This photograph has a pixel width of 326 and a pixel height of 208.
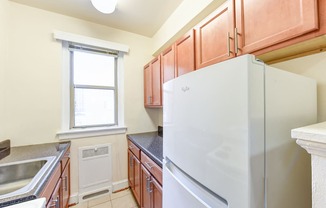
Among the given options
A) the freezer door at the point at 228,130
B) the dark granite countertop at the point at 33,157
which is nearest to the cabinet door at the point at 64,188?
the dark granite countertop at the point at 33,157

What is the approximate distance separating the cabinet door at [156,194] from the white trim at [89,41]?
1958 mm

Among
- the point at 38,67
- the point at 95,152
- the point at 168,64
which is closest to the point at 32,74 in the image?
the point at 38,67

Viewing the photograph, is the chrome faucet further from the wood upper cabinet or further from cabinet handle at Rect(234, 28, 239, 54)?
cabinet handle at Rect(234, 28, 239, 54)

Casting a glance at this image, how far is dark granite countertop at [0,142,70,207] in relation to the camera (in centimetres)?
74

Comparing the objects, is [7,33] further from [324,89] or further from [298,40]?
[324,89]

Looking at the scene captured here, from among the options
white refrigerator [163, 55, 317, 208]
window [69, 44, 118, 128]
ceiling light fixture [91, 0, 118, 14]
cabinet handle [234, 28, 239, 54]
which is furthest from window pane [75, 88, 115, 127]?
cabinet handle [234, 28, 239, 54]

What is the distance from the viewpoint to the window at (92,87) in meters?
2.14

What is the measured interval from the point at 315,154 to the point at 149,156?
4.16 ft

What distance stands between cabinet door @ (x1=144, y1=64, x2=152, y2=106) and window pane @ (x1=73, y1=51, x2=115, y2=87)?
1.84ft

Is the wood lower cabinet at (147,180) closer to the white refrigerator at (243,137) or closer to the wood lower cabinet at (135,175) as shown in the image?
the wood lower cabinet at (135,175)

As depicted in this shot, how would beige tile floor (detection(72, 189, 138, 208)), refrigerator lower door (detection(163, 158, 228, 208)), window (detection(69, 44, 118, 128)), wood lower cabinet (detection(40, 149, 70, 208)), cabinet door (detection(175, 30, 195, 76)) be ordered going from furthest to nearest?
window (detection(69, 44, 118, 128)), beige tile floor (detection(72, 189, 138, 208)), cabinet door (detection(175, 30, 195, 76)), wood lower cabinet (detection(40, 149, 70, 208)), refrigerator lower door (detection(163, 158, 228, 208))

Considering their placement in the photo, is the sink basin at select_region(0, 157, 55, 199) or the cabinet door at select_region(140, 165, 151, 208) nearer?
the sink basin at select_region(0, 157, 55, 199)

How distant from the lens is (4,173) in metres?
1.19

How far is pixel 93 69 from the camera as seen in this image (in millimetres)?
2281
